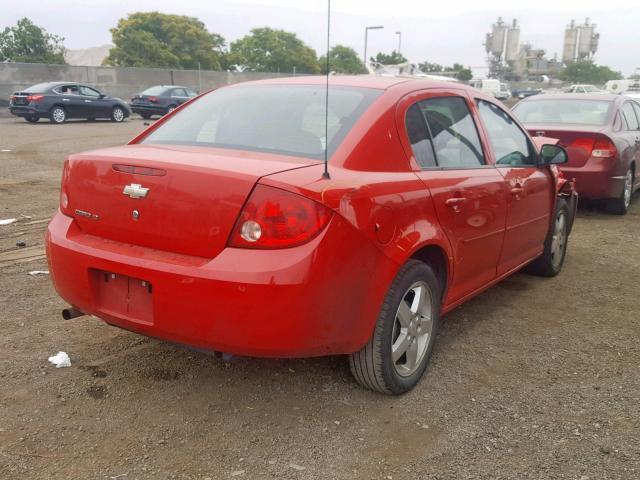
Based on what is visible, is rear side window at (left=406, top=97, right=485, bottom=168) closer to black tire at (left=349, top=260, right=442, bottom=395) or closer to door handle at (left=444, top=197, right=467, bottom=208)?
door handle at (left=444, top=197, right=467, bottom=208)

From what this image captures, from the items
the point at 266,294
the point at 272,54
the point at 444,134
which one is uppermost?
the point at 272,54

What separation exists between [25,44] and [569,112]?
174 feet

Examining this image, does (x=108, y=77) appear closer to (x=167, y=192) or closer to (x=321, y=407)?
(x=167, y=192)

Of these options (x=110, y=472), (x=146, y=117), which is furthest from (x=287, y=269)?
(x=146, y=117)

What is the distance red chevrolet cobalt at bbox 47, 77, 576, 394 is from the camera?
2.53m

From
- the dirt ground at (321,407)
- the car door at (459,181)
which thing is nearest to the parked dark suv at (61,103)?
the dirt ground at (321,407)

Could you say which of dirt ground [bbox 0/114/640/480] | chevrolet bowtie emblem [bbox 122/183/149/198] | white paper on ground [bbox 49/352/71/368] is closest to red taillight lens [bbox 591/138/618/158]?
dirt ground [bbox 0/114/640/480]

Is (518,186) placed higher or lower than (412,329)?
higher

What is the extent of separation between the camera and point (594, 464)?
262 centimetres

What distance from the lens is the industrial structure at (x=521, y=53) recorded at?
143375 mm

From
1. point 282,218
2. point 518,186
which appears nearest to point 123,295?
point 282,218

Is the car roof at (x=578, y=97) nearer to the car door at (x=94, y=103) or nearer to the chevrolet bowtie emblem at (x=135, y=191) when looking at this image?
the chevrolet bowtie emblem at (x=135, y=191)

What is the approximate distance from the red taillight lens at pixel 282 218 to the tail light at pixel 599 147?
597 centimetres

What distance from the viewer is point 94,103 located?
2238 cm
